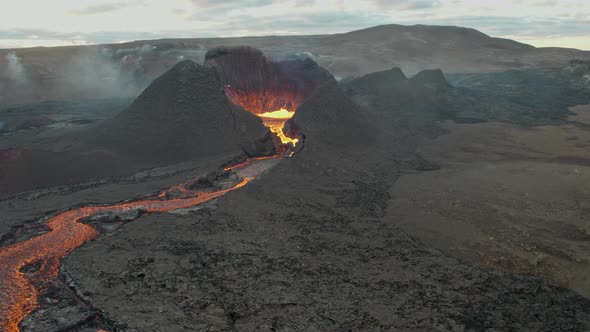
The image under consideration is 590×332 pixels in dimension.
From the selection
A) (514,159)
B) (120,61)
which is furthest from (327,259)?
(120,61)

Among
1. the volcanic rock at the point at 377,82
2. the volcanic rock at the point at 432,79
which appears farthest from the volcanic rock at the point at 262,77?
the volcanic rock at the point at 432,79

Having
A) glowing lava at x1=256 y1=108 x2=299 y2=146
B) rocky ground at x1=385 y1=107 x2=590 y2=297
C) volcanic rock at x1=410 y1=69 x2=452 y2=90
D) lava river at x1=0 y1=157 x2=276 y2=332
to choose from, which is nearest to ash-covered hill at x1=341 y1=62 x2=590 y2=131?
volcanic rock at x1=410 y1=69 x2=452 y2=90

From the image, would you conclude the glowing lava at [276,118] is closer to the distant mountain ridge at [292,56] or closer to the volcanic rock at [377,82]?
the distant mountain ridge at [292,56]

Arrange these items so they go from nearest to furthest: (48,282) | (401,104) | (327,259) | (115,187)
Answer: (48,282)
(327,259)
(115,187)
(401,104)

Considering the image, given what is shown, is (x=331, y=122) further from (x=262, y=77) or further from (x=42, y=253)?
(x=42, y=253)

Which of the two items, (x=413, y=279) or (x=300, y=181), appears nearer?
(x=413, y=279)

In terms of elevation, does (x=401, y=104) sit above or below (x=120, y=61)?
below

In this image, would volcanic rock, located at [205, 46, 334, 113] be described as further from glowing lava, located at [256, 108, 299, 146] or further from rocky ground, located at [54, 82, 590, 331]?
rocky ground, located at [54, 82, 590, 331]

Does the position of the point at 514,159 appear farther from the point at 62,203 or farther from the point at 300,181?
the point at 62,203
